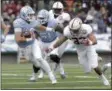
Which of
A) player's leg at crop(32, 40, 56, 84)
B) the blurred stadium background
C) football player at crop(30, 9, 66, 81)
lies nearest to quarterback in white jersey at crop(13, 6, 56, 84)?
player's leg at crop(32, 40, 56, 84)

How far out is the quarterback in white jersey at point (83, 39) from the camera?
9.19m

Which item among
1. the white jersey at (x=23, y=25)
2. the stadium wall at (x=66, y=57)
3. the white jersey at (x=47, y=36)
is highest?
the white jersey at (x=23, y=25)

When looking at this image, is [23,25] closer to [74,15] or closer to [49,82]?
[49,82]

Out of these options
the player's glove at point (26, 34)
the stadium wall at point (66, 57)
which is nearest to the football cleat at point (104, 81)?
the player's glove at point (26, 34)

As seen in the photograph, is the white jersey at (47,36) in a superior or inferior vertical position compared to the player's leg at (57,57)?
superior

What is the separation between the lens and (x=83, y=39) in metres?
9.27

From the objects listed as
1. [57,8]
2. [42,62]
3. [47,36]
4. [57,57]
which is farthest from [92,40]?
[57,8]

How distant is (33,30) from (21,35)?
54 centimetres

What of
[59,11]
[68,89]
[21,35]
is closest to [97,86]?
[68,89]

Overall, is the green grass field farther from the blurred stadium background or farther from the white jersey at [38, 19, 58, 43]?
→ the blurred stadium background

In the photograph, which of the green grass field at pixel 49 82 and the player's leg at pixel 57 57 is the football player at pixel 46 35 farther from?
the green grass field at pixel 49 82

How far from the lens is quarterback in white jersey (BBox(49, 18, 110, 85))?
919 centimetres

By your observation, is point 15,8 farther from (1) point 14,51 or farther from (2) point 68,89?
(2) point 68,89

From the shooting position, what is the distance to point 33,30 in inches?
417
